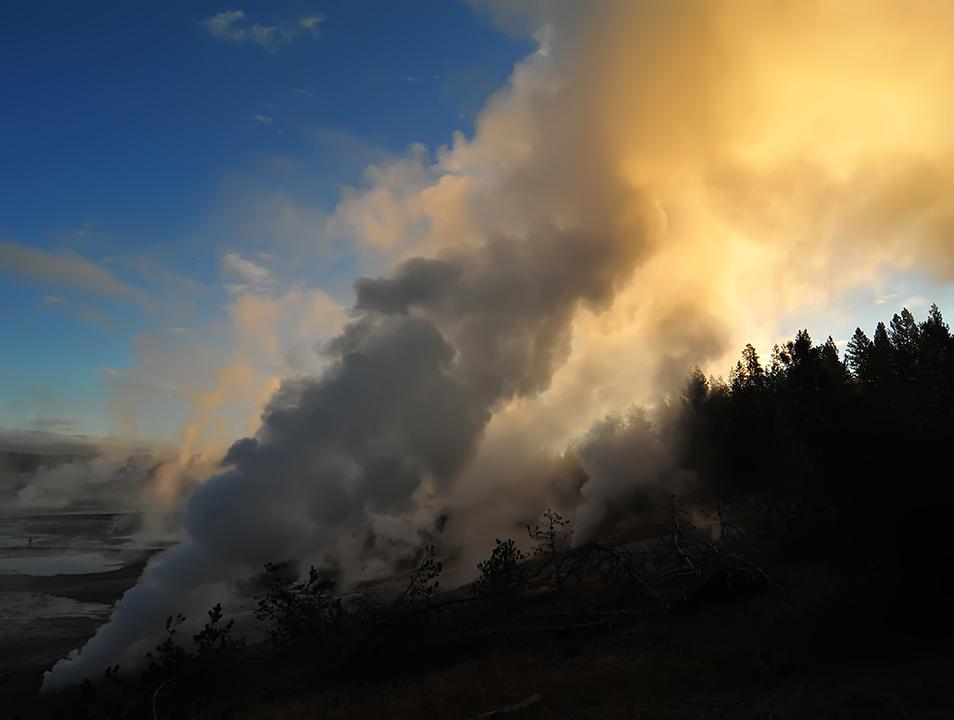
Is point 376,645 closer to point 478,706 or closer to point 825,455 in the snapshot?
point 478,706

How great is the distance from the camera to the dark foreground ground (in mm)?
8359

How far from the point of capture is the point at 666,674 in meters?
10.5

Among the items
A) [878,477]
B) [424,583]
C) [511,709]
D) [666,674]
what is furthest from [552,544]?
[878,477]

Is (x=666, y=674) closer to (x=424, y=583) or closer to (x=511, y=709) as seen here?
(x=511, y=709)

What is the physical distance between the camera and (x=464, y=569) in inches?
1208

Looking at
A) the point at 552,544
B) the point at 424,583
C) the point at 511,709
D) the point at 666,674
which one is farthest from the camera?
the point at 424,583

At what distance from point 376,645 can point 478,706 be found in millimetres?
4842

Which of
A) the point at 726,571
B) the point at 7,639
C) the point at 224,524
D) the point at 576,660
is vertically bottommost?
the point at 576,660

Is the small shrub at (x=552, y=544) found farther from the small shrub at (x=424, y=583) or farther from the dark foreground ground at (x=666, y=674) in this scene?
the dark foreground ground at (x=666, y=674)

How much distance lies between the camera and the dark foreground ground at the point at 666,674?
27.4 ft

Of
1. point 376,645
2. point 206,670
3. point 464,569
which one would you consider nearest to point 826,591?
point 376,645

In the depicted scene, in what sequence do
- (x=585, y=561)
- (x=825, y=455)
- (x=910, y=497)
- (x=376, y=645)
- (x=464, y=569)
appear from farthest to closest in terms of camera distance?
(x=464, y=569)
(x=585, y=561)
(x=376, y=645)
(x=825, y=455)
(x=910, y=497)

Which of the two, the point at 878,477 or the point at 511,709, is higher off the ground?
the point at 878,477

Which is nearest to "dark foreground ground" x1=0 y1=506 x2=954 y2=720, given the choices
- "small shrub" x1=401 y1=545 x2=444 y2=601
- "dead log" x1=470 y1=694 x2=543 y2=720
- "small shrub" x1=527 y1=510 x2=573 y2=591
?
"dead log" x1=470 y1=694 x2=543 y2=720
